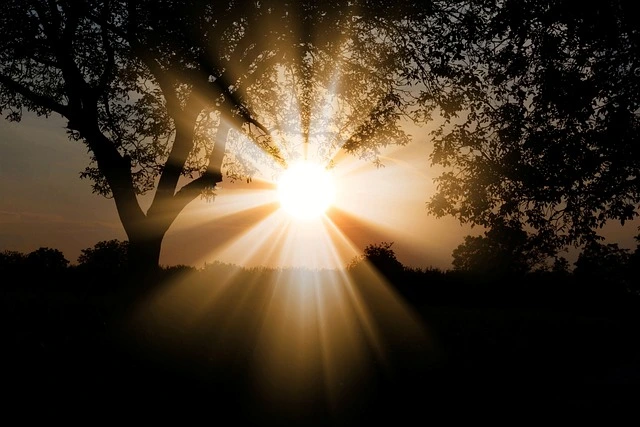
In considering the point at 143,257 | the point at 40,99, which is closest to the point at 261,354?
the point at 143,257

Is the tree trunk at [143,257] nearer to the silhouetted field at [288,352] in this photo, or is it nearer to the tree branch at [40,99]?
the silhouetted field at [288,352]

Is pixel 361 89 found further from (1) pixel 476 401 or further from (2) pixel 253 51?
(1) pixel 476 401

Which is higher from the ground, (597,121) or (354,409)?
(597,121)

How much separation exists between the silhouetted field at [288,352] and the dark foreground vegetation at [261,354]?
0.04 m

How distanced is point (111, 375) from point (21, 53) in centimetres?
1427

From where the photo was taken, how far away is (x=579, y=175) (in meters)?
15.7

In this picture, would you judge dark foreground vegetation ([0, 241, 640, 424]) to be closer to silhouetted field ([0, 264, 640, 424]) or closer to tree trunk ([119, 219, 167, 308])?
silhouetted field ([0, 264, 640, 424])

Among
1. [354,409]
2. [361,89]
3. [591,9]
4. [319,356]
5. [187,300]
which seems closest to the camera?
[354,409]

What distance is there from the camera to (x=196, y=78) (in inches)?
642

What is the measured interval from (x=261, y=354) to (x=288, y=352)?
0.79 m

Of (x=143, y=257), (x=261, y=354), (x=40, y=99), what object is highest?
(x=40, y=99)

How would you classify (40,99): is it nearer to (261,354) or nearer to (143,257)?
(143,257)

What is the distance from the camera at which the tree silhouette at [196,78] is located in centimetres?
1540

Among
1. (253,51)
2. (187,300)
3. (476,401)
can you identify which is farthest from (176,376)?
(253,51)
